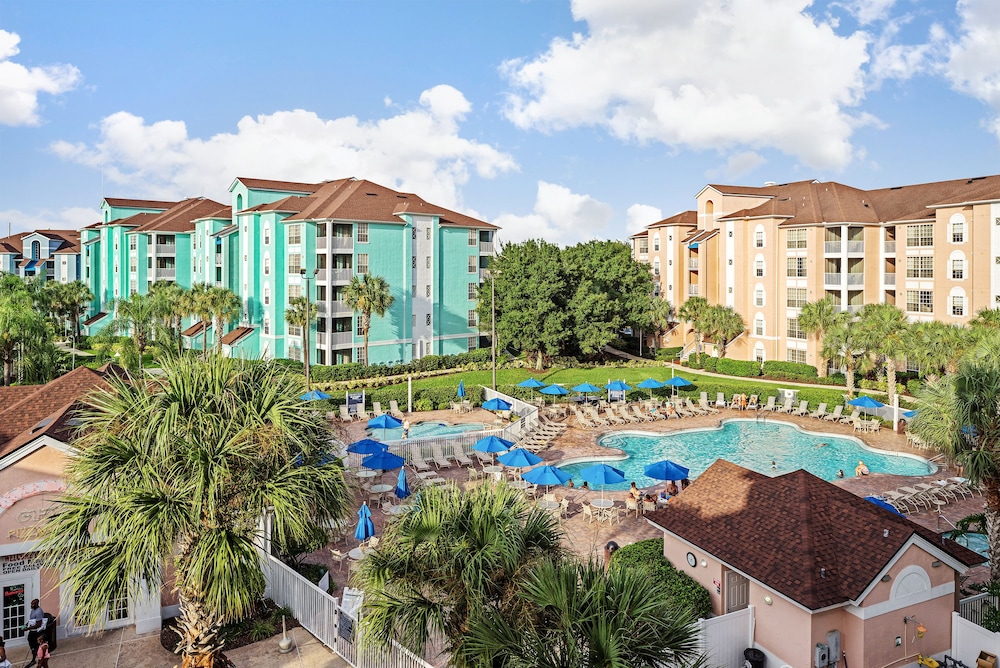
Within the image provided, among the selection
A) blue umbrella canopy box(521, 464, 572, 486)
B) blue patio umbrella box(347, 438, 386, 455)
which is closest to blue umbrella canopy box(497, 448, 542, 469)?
blue umbrella canopy box(521, 464, 572, 486)

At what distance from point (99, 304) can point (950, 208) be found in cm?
7980

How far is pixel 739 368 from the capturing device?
48.9 meters

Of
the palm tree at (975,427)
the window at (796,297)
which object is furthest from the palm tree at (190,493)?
the window at (796,297)

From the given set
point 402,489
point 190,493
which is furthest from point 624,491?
point 190,493

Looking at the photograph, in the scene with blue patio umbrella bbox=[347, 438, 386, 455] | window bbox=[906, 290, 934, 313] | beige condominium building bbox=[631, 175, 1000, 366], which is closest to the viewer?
blue patio umbrella bbox=[347, 438, 386, 455]

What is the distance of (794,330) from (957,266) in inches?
426

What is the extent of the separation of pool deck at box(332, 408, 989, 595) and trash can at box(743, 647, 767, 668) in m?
3.59

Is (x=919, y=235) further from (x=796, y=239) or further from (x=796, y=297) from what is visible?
(x=796, y=297)

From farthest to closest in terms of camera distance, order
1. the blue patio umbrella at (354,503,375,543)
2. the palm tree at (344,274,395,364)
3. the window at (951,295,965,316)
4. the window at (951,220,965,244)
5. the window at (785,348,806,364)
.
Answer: the window at (785,348,806,364)
the palm tree at (344,274,395,364)
the window at (951,295,965,316)
the window at (951,220,965,244)
the blue patio umbrella at (354,503,375,543)

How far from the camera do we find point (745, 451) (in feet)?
102

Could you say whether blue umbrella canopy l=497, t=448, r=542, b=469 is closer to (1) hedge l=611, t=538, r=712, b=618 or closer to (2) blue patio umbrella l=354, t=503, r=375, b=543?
(2) blue patio umbrella l=354, t=503, r=375, b=543

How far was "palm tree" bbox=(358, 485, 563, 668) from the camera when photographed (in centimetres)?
959

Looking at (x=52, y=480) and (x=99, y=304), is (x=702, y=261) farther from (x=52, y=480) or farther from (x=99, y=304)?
(x=99, y=304)

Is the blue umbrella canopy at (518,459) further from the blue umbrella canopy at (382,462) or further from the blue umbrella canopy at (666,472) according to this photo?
the blue umbrella canopy at (666,472)
